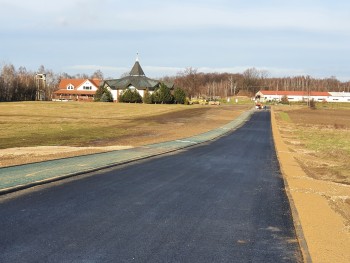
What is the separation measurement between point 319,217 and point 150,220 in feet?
12.0

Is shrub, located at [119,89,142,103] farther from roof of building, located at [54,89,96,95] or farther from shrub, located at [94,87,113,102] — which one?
roof of building, located at [54,89,96,95]

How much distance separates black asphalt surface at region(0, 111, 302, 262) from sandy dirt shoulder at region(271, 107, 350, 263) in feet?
0.95

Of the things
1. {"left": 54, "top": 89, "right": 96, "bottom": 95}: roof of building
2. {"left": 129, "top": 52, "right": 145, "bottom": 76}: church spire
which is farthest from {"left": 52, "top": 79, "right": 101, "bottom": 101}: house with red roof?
{"left": 129, "top": 52, "right": 145, "bottom": 76}: church spire

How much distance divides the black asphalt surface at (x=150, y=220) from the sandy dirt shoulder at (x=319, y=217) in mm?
290

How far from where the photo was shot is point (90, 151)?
749 inches

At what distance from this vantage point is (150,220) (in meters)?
8.17

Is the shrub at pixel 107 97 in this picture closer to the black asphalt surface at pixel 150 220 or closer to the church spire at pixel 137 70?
the church spire at pixel 137 70

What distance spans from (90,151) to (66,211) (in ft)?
34.8

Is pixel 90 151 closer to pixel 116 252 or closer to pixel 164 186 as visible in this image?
pixel 164 186

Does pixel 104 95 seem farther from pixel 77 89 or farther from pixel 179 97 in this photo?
pixel 77 89

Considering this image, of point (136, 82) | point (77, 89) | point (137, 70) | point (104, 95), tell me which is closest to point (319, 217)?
point (104, 95)

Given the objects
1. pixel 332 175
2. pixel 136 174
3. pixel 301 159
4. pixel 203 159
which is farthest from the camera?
pixel 301 159

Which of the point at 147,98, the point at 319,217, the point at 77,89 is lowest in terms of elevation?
the point at 319,217

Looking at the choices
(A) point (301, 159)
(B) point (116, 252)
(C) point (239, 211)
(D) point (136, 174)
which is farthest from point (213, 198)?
(A) point (301, 159)
